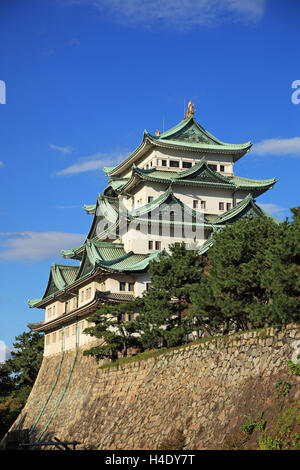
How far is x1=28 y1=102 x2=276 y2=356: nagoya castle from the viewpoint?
4325 centimetres

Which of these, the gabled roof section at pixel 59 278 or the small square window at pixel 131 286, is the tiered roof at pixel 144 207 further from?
the small square window at pixel 131 286

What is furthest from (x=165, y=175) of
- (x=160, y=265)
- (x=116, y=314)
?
(x=160, y=265)

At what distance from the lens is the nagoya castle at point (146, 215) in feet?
142

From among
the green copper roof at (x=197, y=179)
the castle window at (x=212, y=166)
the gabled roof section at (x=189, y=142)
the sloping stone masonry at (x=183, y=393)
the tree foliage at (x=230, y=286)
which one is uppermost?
the gabled roof section at (x=189, y=142)

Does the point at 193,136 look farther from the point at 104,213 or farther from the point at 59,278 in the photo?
the point at 59,278

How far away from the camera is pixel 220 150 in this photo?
168 feet

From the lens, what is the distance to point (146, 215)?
44.9 metres

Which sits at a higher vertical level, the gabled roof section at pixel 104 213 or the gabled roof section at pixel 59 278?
the gabled roof section at pixel 104 213

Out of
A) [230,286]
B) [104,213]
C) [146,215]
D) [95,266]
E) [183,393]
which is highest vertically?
[104,213]

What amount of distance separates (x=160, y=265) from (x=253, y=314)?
28.3 ft

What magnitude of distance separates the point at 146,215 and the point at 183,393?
20.3 m

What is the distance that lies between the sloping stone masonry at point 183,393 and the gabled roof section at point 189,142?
59.3 feet

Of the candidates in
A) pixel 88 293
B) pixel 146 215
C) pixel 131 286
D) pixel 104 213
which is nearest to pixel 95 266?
pixel 131 286

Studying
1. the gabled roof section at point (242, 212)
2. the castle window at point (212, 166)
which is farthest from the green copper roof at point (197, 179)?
the gabled roof section at point (242, 212)
